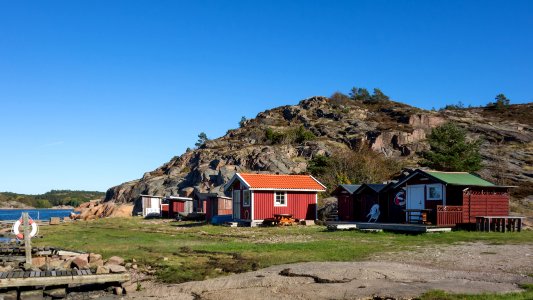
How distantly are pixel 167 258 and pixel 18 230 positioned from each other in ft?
18.0

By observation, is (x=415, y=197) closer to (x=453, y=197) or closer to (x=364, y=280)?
(x=453, y=197)

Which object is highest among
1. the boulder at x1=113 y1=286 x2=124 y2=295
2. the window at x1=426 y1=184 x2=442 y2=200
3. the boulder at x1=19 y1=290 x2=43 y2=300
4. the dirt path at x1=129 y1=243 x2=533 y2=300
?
the window at x1=426 y1=184 x2=442 y2=200

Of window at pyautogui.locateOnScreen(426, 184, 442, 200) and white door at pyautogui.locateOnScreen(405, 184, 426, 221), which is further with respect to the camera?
white door at pyautogui.locateOnScreen(405, 184, 426, 221)

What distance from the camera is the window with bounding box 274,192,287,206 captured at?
38.6 metres

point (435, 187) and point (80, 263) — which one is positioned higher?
point (435, 187)

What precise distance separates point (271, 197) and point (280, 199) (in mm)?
848

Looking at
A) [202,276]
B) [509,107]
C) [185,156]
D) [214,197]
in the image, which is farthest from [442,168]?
[509,107]

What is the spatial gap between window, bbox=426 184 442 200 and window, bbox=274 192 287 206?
11697 mm

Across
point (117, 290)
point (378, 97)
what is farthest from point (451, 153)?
point (378, 97)

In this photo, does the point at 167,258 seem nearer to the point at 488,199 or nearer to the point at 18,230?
the point at 18,230

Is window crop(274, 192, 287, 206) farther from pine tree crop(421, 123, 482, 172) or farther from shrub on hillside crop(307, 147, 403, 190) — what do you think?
pine tree crop(421, 123, 482, 172)

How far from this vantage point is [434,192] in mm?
30859

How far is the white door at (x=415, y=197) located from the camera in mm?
31672

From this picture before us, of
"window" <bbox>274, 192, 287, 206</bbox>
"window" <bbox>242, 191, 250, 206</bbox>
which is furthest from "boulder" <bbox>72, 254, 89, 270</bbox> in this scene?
"window" <bbox>274, 192, 287, 206</bbox>
